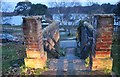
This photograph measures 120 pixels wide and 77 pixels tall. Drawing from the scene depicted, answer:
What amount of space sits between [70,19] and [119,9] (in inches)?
428

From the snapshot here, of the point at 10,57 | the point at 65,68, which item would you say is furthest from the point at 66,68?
the point at 10,57

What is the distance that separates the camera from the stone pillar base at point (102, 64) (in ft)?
19.0

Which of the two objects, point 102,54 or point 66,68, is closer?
point 102,54

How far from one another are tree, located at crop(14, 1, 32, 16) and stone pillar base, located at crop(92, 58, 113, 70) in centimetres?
1485

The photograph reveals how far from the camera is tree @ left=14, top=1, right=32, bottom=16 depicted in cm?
2035

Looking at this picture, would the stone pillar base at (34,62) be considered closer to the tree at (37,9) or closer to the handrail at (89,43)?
the handrail at (89,43)

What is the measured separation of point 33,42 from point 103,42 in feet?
5.32

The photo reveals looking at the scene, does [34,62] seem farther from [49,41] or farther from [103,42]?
[49,41]

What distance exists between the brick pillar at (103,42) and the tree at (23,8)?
48.8 feet

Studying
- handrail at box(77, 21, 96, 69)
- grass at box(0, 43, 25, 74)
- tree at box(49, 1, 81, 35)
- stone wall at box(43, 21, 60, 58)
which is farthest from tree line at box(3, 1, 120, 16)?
grass at box(0, 43, 25, 74)

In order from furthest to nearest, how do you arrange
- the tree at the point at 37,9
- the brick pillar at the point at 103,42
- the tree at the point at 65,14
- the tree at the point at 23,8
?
the tree at the point at 65,14
the tree at the point at 23,8
the tree at the point at 37,9
the brick pillar at the point at 103,42

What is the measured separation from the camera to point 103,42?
5.73m

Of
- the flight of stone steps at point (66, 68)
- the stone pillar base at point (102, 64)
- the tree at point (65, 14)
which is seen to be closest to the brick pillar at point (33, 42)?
the flight of stone steps at point (66, 68)

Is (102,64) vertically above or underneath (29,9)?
underneath
